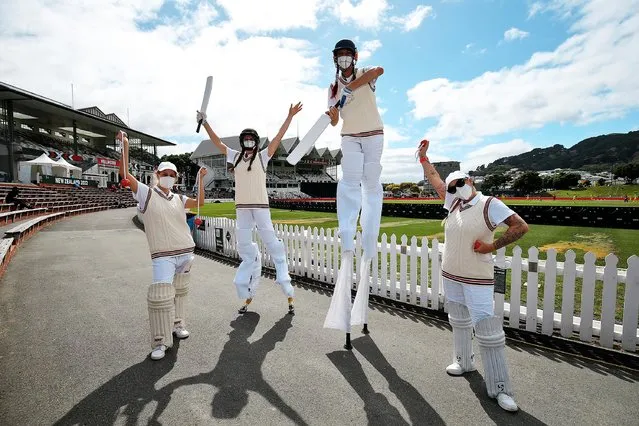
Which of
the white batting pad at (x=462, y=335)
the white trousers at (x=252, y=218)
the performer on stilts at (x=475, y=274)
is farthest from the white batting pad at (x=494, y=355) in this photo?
the white trousers at (x=252, y=218)

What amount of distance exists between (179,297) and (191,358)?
0.86 m

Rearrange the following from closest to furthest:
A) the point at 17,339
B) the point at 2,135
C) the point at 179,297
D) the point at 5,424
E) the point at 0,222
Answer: the point at 5,424 < the point at 17,339 < the point at 179,297 < the point at 0,222 < the point at 2,135

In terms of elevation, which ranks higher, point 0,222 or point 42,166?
point 42,166

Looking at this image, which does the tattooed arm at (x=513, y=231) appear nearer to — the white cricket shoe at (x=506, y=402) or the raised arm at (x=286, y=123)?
the white cricket shoe at (x=506, y=402)

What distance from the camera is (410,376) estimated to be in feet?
10.00

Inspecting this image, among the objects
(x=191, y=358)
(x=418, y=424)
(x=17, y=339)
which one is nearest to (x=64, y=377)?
(x=191, y=358)

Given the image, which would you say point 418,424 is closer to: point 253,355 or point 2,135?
point 253,355

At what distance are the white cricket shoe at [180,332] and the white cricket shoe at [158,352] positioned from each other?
17.3 inches

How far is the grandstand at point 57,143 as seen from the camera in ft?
105

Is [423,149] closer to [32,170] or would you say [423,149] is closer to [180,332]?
[180,332]

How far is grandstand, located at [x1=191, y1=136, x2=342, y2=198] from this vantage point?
224ft

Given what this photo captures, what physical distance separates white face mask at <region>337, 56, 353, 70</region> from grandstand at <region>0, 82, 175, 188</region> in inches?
1468

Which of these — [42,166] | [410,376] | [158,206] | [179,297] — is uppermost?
[42,166]

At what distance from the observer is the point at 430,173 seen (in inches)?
138
